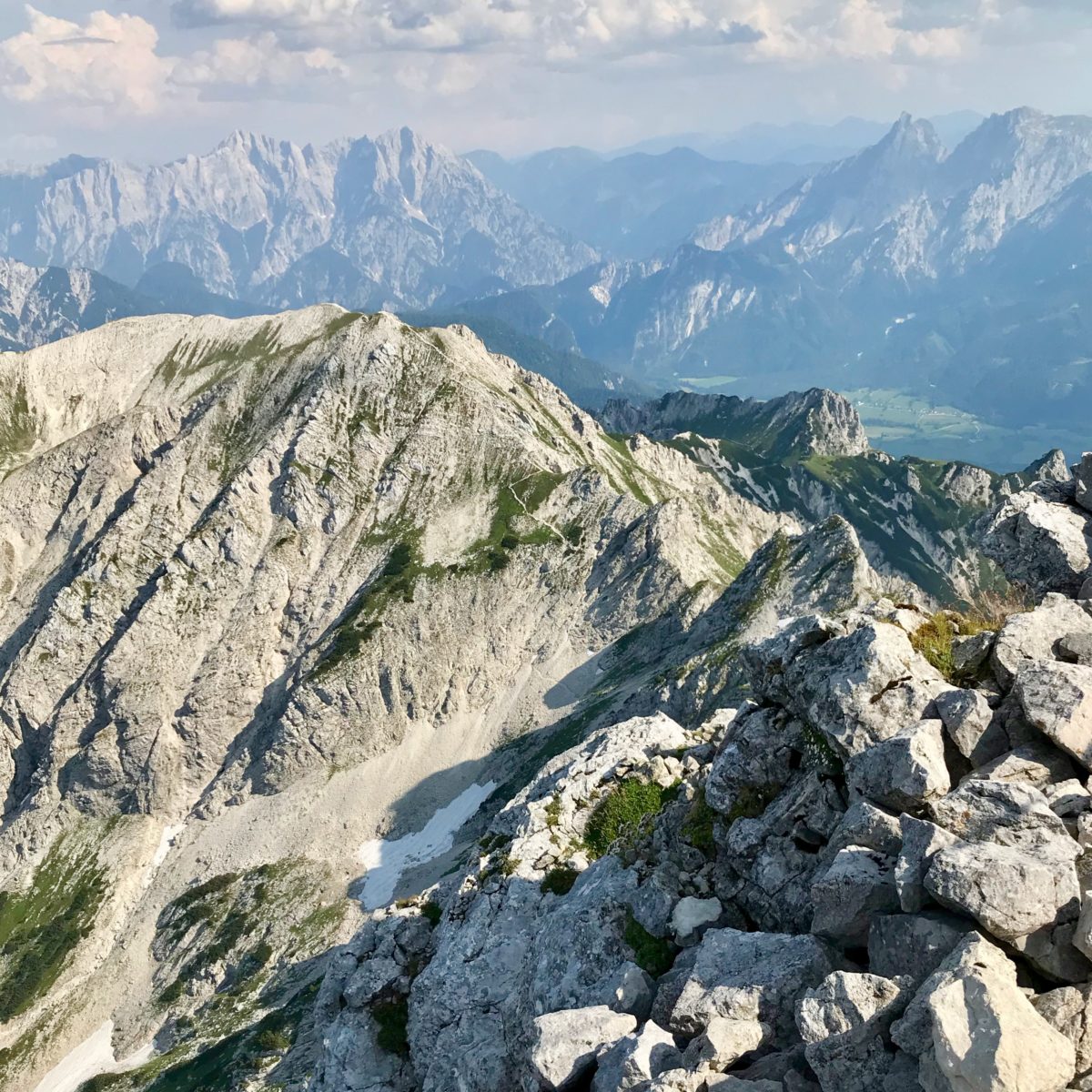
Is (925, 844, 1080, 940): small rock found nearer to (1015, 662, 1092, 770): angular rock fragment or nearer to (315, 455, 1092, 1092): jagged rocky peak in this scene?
(315, 455, 1092, 1092): jagged rocky peak

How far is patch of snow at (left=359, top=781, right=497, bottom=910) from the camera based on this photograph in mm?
119875

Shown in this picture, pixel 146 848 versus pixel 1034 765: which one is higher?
pixel 1034 765

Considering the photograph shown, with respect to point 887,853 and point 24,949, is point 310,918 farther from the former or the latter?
point 887,853

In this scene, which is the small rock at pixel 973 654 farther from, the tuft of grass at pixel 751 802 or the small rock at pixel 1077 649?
the tuft of grass at pixel 751 802

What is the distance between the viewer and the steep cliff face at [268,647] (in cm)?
12650

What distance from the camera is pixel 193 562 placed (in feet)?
530

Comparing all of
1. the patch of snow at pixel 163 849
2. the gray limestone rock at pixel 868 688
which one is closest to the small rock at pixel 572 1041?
the gray limestone rock at pixel 868 688

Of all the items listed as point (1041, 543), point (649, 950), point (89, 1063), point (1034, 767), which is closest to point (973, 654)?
point (1034, 767)

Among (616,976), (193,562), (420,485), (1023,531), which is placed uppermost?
(1023,531)

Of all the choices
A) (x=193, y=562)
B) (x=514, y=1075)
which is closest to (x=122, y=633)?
(x=193, y=562)

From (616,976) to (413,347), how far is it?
180029 millimetres

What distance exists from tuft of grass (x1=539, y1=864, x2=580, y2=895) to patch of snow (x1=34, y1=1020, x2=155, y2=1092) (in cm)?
10041

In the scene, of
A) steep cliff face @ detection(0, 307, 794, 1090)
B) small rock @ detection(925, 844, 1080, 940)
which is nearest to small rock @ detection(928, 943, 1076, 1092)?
small rock @ detection(925, 844, 1080, 940)

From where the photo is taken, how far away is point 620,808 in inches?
1538
